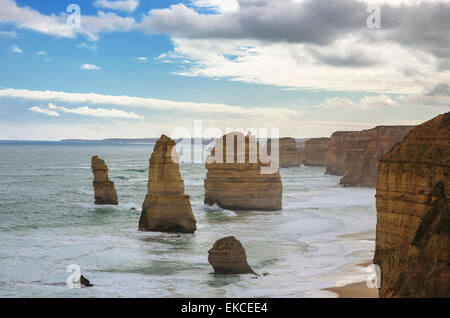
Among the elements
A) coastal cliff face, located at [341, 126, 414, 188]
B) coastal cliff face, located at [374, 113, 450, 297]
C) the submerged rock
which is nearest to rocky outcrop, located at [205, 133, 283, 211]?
the submerged rock

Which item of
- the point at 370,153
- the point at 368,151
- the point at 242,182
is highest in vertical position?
the point at 368,151

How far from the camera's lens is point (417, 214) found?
15.2 metres

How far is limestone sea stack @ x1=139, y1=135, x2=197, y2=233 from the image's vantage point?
33125 millimetres

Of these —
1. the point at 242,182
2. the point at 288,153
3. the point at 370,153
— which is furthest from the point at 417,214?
the point at 288,153

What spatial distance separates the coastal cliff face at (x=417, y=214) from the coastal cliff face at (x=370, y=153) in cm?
5455

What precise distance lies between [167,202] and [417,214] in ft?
65.3

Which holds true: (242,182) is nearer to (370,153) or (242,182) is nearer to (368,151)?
(370,153)

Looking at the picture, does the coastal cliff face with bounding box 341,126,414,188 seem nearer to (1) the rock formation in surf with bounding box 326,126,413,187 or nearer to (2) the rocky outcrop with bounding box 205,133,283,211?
(1) the rock formation in surf with bounding box 326,126,413,187

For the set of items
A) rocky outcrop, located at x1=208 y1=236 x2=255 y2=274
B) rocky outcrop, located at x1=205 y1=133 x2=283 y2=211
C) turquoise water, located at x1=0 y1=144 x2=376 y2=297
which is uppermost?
rocky outcrop, located at x1=205 y1=133 x2=283 y2=211

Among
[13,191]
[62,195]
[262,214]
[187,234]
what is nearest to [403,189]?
[187,234]

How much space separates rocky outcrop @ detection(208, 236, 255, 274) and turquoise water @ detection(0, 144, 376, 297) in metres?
0.41

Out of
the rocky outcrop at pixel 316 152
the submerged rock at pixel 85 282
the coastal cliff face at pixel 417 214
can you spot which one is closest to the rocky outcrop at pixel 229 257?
the submerged rock at pixel 85 282

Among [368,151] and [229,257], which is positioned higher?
[368,151]

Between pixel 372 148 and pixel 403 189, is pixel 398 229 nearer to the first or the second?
pixel 403 189
